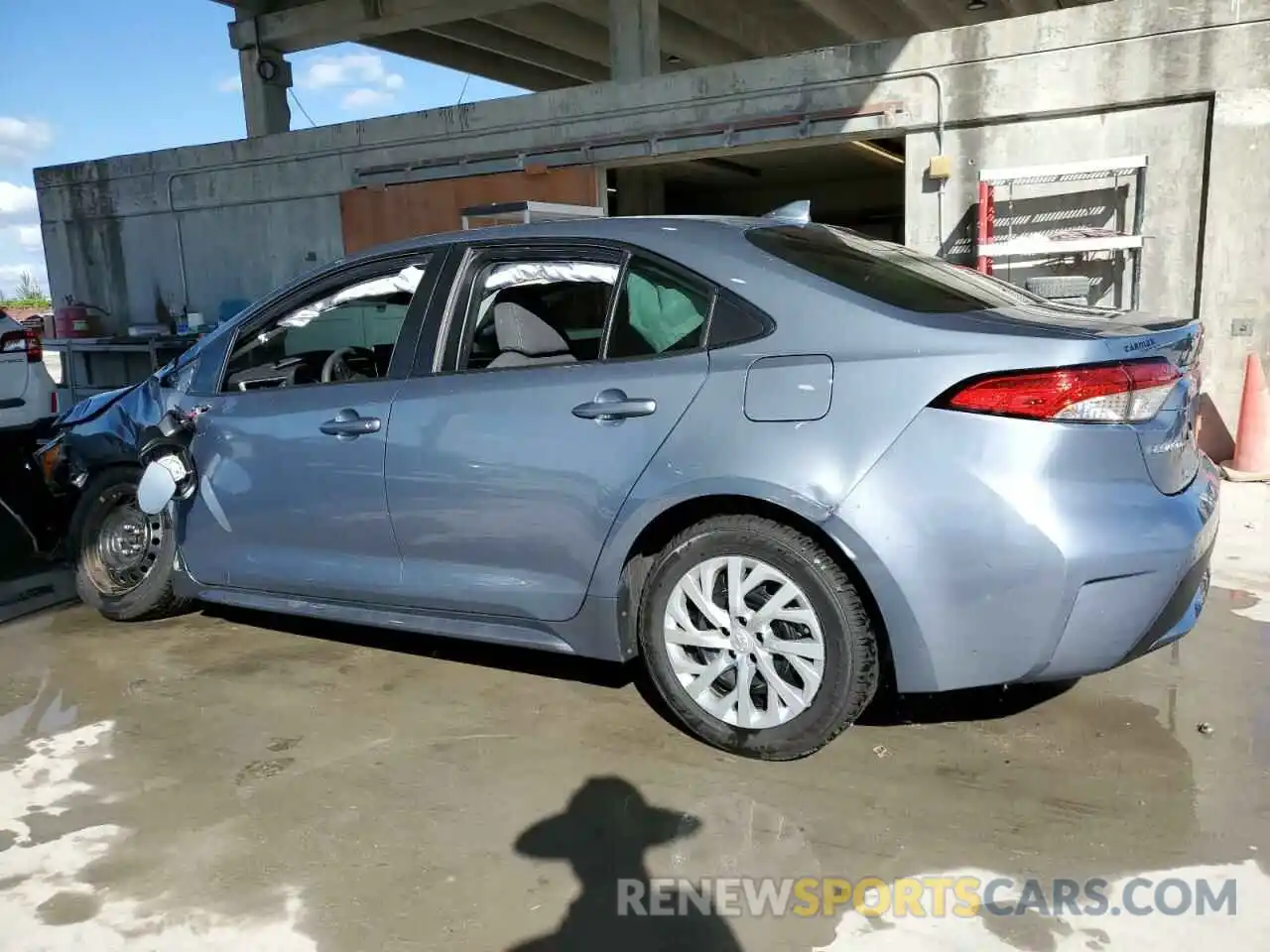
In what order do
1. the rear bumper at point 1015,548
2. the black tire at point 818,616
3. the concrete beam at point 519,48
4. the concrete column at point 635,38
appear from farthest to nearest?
the concrete beam at point 519,48 → the concrete column at point 635,38 → the black tire at point 818,616 → the rear bumper at point 1015,548

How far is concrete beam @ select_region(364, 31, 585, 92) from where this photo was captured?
604 inches

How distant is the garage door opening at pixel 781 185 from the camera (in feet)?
48.2

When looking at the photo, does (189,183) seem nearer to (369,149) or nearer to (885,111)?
(369,149)

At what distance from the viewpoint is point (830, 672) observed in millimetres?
2945

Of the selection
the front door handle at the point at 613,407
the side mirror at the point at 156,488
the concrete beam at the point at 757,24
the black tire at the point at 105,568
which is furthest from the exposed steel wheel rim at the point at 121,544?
the concrete beam at the point at 757,24

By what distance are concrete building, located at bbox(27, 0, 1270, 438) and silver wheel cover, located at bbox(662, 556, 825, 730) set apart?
5718mm

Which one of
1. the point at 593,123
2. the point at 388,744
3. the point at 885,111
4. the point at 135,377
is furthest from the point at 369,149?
the point at 388,744

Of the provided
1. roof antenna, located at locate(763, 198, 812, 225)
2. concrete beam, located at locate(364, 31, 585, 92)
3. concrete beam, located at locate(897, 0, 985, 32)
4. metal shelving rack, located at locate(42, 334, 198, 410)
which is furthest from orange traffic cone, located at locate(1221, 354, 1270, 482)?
concrete beam, located at locate(364, 31, 585, 92)

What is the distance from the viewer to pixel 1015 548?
2.69 metres

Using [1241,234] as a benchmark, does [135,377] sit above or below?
below

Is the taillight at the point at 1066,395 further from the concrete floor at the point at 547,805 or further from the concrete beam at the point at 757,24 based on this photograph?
the concrete beam at the point at 757,24

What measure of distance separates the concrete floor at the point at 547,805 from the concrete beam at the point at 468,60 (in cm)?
1326

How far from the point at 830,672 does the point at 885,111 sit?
20.8 ft

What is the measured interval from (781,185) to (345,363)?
53.4ft
